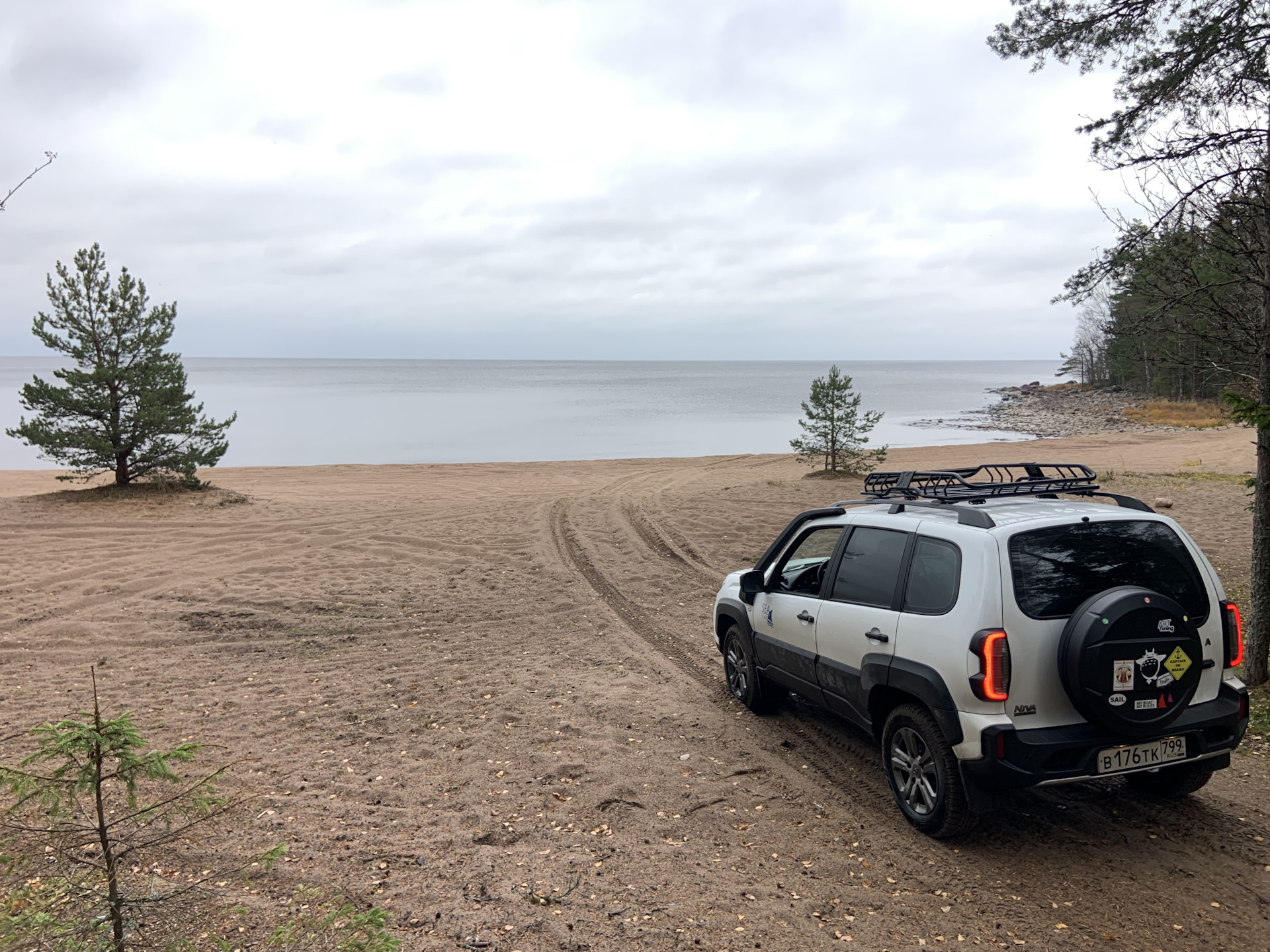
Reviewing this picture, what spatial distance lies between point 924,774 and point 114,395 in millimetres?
17613

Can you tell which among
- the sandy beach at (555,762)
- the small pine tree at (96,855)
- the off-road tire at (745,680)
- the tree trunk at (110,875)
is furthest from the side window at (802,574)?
the tree trunk at (110,875)

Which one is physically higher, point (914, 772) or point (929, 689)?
point (929, 689)

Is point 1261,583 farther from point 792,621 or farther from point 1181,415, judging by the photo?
point 1181,415

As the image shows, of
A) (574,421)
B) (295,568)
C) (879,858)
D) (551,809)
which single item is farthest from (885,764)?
(574,421)

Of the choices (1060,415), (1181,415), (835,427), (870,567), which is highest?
(1060,415)

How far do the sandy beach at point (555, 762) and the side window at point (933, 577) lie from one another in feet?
4.13

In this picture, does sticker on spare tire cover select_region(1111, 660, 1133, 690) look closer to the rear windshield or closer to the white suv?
the white suv

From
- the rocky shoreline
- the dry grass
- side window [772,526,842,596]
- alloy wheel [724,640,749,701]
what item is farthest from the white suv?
the rocky shoreline

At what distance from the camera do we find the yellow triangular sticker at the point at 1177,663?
13.0 feet

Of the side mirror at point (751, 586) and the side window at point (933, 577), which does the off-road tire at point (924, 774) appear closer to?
the side window at point (933, 577)

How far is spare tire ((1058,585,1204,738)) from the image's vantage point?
3.87 m

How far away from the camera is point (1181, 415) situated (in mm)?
46125

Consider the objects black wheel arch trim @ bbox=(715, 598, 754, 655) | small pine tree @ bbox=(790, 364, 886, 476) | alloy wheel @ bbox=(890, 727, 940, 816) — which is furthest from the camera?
small pine tree @ bbox=(790, 364, 886, 476)

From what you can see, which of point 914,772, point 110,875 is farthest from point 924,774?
point 110,875
